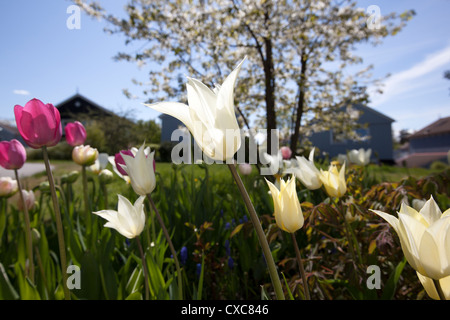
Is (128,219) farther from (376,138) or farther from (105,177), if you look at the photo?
(376,138)

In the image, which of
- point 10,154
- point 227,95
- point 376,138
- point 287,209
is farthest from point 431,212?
point 376,138

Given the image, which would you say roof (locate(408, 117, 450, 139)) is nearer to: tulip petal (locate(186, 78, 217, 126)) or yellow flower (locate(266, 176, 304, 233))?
yellow flower (locate(266, 176, 304, 233))

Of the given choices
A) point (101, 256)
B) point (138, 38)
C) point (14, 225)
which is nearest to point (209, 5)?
point (138, 38)

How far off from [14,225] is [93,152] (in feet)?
3.76

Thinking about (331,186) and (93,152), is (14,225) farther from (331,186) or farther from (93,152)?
(331,186)

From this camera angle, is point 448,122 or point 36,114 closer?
point 36,114

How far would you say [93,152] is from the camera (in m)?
1.30

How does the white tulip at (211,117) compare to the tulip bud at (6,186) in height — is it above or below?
above

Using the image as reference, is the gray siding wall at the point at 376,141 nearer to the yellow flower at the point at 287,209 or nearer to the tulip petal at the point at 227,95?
the yellow flower at the point at 287,209

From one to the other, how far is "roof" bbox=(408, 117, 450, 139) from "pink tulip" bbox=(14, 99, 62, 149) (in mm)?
29107

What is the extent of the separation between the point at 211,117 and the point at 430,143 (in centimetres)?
3051

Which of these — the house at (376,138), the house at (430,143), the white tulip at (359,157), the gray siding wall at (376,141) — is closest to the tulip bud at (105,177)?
the white tulip at (359,157)

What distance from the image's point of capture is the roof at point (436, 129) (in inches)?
957
